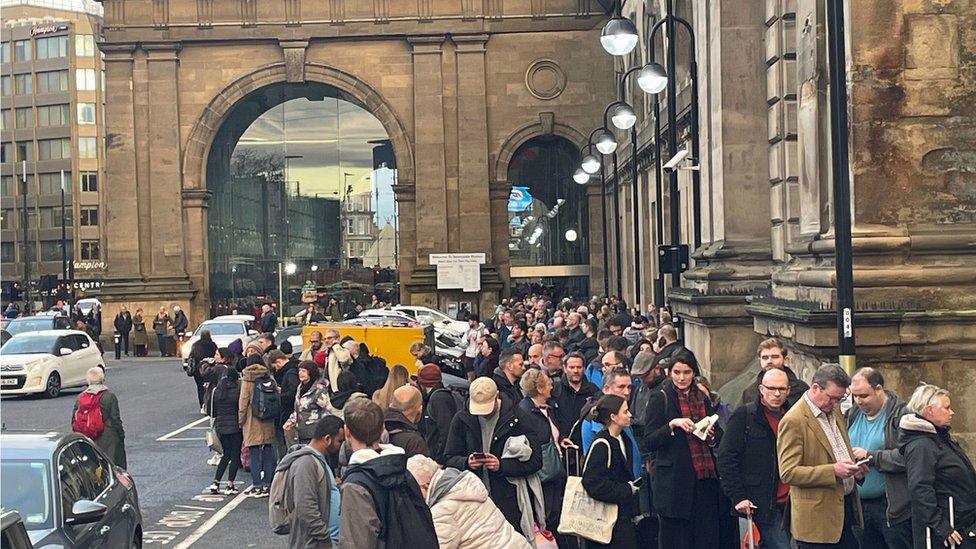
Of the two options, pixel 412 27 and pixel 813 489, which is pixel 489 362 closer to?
pixel 813 489

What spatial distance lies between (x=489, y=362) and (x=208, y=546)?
230 inches

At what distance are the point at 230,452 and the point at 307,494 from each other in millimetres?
7506

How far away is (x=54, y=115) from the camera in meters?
109

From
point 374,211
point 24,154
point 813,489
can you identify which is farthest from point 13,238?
point 813,489

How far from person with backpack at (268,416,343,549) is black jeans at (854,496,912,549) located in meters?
3.31

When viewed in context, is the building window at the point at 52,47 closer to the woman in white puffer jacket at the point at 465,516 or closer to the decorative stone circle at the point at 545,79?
the decorative stone circle at the point at 545,79

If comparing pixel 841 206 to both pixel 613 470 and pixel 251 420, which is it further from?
pixel 251 420

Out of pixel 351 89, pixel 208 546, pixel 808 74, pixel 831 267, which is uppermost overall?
pixel 351 89

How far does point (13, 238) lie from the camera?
108438mm

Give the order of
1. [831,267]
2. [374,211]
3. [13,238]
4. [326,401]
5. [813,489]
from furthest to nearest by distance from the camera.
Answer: [13,238], [374,211], [326,401], [831,267], [813,489]

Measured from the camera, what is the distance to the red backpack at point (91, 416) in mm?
13156

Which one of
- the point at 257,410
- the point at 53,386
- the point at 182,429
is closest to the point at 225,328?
the point at 53,386

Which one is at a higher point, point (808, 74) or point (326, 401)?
point (808, 74)

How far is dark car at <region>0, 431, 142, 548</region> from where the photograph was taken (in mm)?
8234
